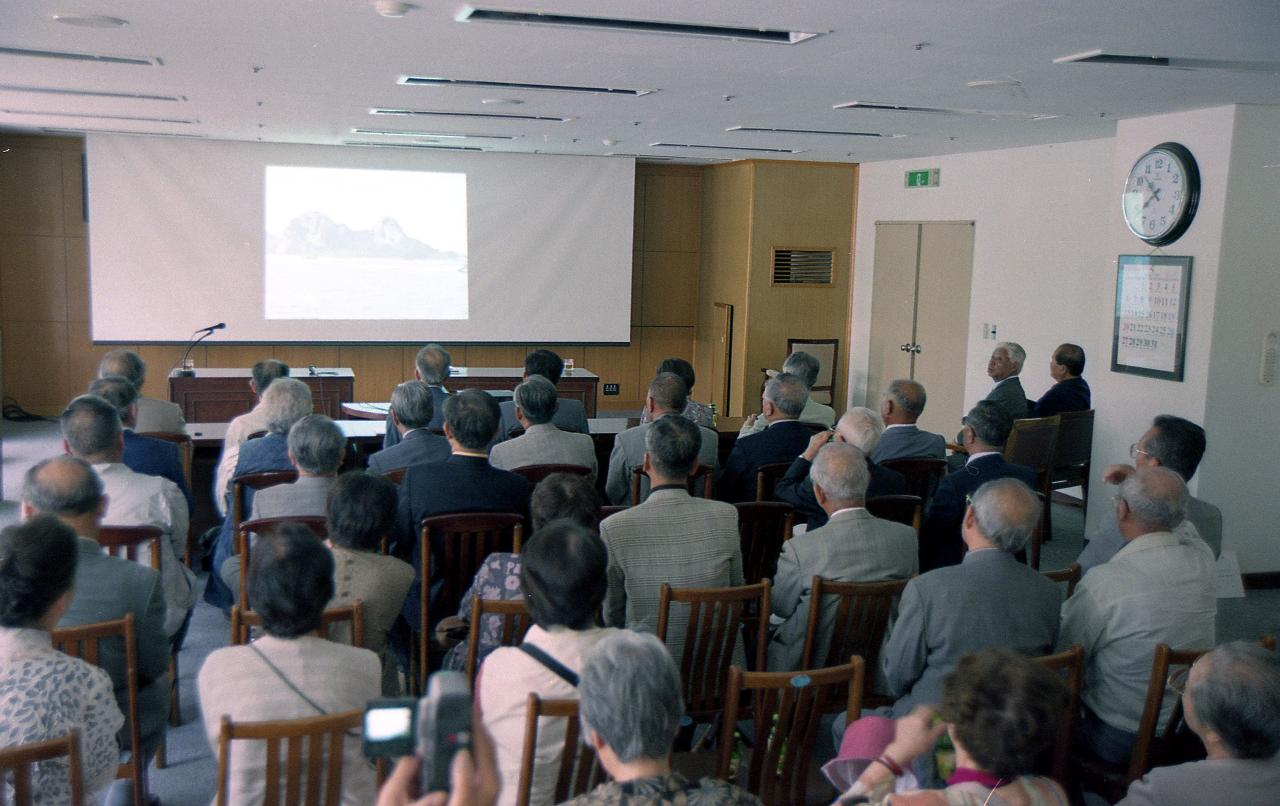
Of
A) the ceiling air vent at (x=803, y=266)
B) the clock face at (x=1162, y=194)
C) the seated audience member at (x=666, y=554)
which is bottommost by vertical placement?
the seated audience member at (x=666, y=554)

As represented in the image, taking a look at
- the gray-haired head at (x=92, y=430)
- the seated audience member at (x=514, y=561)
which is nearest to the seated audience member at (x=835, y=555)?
the seated audience member at (x=514, y=561)

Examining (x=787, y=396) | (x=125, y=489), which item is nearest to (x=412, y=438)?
(x=125, y=489)

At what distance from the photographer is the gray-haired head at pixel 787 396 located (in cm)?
484

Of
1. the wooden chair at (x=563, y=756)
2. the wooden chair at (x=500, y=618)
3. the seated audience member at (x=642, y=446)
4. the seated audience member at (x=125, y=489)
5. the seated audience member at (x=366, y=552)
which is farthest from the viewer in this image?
the seated audience member at (x=642, y=446)

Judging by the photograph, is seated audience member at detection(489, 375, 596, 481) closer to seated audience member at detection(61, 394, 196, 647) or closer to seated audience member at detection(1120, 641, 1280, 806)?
seated audience member at detection(61, 394, 196, 647)

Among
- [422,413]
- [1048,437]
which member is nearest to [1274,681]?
[422,413]

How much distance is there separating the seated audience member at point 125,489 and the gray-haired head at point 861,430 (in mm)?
2637

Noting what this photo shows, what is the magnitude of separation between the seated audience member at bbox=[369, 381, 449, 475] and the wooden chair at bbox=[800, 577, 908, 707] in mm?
1831

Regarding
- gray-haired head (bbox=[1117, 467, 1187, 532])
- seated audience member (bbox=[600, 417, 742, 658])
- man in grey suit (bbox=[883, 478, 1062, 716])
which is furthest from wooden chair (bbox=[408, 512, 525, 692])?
gray-haired head (bbox=[1117, 467, 1187, 532])

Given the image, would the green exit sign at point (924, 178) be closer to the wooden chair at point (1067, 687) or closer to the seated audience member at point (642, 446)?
the seated audience member at point (642, 446)

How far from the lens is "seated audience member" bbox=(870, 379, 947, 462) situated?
196 inches

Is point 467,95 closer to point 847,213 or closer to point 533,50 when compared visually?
point 533,50

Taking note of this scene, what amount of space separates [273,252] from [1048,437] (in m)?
7.50

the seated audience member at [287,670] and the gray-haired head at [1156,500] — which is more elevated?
the gray-haired head at [1156,500]
